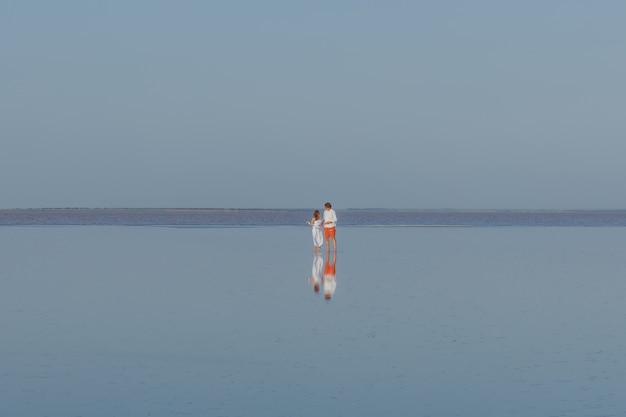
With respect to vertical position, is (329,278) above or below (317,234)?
below

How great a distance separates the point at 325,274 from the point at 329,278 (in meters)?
1.06

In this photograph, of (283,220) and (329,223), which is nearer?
(329,223)

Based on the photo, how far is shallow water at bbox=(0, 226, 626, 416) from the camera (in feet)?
27.5

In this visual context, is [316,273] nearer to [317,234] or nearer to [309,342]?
[317,234]

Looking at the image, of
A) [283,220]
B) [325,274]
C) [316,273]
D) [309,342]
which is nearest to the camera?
[309,342]

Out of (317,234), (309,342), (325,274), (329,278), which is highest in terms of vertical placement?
(317,234)

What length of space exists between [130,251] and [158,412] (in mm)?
22275

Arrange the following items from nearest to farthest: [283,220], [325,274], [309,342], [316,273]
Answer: [309,342] → [325,274] → [316,273] → [283,220]

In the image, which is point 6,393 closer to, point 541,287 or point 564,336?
point 564,336

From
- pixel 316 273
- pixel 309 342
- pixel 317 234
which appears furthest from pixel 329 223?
pixel 309 342

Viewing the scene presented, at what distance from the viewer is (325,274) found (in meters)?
21.2

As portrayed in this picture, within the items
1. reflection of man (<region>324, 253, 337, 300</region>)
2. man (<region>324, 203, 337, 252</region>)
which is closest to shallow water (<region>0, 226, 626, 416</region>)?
reflection of man (<region>324, 253, 337, 300</region>)

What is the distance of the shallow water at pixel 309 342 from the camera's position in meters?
8.37

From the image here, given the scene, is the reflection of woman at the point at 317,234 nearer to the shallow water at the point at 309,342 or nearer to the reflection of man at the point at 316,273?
the reflection of man at the point at 316,273
